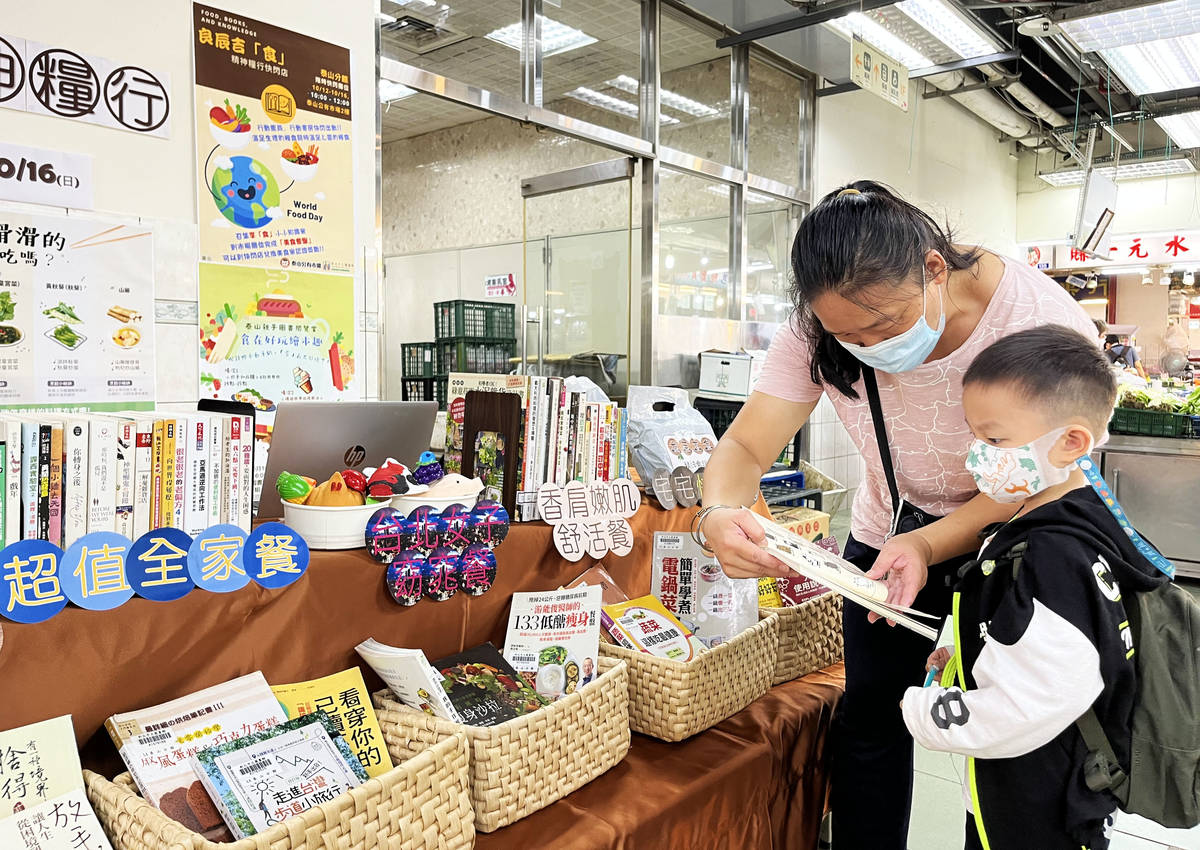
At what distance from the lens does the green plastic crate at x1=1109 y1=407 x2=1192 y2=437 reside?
5.55 m

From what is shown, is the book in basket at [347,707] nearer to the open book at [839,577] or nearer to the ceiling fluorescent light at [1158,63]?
the open book at [839,577]

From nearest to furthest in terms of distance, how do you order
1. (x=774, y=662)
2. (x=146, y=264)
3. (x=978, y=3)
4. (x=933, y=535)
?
(x=933, y=535) < (x=774, y=662) < (x=146, y=264) < (x=978, y=3)

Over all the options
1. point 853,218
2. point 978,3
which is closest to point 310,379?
point 853,218

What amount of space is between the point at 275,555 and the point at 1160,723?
1410mm

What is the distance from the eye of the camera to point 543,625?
1.79m

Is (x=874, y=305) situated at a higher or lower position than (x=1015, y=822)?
higher

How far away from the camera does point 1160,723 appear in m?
1.23

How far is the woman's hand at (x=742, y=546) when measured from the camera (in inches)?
60.4

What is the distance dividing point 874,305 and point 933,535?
0.44 m

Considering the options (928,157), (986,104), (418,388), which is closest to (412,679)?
(418,388)

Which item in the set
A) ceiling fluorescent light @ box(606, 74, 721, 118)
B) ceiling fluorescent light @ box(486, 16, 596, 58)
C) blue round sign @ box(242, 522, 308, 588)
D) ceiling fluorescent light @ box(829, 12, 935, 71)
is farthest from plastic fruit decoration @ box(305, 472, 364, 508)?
ceiling fluorescent light @ box(606, 74, 721, 118)

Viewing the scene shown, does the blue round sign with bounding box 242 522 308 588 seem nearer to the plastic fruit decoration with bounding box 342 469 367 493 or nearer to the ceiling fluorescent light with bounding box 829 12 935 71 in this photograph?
the plastic fruit decoration with bounding box 342 469 367 493

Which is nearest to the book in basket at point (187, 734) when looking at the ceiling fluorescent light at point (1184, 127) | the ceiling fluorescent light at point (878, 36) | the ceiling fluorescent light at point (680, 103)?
the ceiling fluorescent light at point (878, 36)

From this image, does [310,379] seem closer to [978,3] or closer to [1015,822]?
[1015,822]
